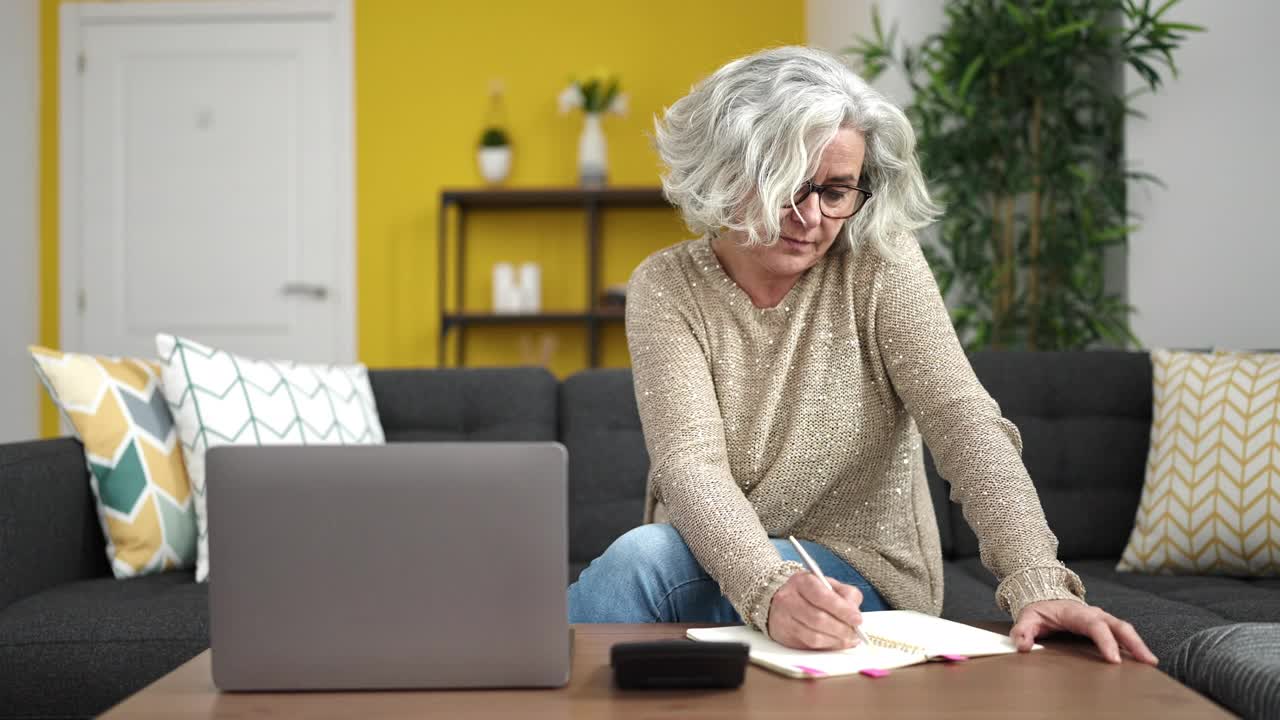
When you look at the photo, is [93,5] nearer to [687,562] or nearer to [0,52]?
[0,52]

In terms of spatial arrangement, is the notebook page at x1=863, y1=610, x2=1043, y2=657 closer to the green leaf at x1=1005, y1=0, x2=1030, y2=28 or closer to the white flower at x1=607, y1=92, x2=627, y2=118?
the green leaf at x1=1005, y1=0, x2=1030, y2=28

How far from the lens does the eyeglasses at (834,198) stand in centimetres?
142

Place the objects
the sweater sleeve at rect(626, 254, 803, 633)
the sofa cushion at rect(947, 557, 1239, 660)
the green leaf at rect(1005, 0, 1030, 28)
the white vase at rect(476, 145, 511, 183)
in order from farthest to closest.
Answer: the white vase at rect(476, 145, 511, 183), the green leaf at rect(1005, 0, 1030, 28), the sofa cushion at rect(947, 557, 1239, 660), the sweater sleeve at rect(626, 254, 803, 633)

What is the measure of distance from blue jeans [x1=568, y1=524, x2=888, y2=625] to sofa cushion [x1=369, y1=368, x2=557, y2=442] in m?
1.04

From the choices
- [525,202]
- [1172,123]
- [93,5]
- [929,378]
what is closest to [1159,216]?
[1172,123]

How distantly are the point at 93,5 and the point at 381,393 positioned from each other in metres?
3.40

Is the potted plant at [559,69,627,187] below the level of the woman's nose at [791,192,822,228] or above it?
above

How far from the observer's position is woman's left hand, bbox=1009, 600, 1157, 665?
1.04 m

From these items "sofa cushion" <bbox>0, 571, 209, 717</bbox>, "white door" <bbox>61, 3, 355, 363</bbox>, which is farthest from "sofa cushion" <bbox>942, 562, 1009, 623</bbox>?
"white door" <bbox>61, 3, 355, 363</bbox>

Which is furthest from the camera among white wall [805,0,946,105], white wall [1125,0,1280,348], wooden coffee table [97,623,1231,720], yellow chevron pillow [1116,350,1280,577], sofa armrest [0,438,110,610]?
white wall [805,0,946,105]

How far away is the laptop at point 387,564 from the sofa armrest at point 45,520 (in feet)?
3.68

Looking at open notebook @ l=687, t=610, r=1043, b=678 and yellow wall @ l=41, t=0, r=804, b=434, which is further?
→ yellow wall @ l=41, t=0, r=804, b=434

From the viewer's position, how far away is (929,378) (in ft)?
4.71

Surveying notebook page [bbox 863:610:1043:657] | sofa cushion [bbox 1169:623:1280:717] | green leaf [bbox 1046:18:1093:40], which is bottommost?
sofa cushion [bbox 1169:623:1280:717]
